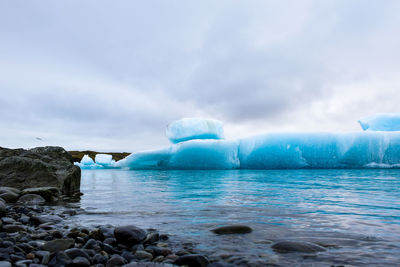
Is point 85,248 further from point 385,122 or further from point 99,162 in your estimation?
point 99,162

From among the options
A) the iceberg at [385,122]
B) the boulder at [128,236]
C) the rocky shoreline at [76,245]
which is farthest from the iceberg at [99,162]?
the boulder at [128,236]

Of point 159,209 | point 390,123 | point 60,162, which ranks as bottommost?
point 159,209

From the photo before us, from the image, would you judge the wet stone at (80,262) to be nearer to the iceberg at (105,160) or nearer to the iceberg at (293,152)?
the iceberg at (293,152)

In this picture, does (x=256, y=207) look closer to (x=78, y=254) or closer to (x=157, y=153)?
(x=78, y=254)

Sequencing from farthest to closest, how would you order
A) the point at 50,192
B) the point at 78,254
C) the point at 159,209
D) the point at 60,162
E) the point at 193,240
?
the point at 60,162 < the point at 50,192 < the point at 159,209 < the point at 193,240 < the point at 78,254

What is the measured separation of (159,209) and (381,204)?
11.8ft

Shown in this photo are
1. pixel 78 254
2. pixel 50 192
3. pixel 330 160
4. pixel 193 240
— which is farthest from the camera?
pixel 330 160

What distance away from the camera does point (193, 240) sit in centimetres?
268

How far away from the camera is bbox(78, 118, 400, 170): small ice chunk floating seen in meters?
18.9

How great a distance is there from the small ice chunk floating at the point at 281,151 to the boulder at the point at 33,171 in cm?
Answer: 1434

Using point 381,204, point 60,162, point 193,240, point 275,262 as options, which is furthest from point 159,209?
point 60,162

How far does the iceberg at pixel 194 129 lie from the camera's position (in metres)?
24.2

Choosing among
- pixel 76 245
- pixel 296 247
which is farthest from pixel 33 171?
pixel 296 247

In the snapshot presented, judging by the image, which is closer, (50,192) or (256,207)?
(256,207)
